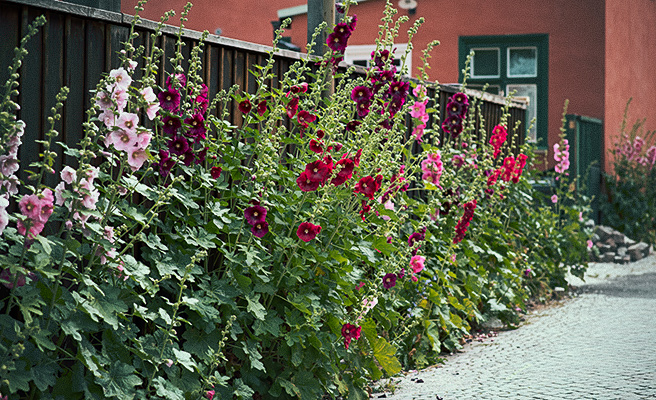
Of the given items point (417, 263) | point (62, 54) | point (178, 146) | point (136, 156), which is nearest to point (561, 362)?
point (417, 263)

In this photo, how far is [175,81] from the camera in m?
3.34

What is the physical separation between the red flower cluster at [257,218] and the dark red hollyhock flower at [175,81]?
1.94 feet

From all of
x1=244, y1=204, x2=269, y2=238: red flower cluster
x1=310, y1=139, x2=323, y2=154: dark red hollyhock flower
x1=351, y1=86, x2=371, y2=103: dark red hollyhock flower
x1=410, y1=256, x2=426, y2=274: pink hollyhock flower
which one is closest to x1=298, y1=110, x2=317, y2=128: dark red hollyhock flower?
x1=310, y1=139, x2=323, y2=154: dark red hollyhock flower

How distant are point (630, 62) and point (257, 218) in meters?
11.8

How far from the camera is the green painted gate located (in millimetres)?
10719

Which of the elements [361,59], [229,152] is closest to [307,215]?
[229,152]

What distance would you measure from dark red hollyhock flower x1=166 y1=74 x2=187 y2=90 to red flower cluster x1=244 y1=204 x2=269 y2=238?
1.94ft

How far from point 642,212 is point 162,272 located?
9776 mm

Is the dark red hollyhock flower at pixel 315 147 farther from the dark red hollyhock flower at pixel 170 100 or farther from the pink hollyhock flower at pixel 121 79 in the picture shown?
the pink hollyhock flower at pixel 121 79

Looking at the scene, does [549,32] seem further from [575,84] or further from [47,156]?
[47,156]

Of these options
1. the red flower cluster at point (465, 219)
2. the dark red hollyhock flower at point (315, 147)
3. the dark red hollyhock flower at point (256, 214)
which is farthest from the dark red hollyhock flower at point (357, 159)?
the red flower cluster at point (465, 219)

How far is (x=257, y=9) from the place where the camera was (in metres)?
14.4

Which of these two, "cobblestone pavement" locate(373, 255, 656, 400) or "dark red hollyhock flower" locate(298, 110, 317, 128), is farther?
"cobblestone pavement" locate(373, 255, 656, 400)

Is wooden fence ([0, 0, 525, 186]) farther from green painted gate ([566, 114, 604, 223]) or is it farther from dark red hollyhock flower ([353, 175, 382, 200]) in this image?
A: green painted gate ([566, 114, 604, 223])
